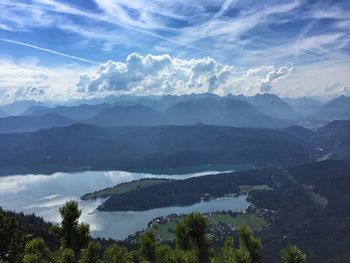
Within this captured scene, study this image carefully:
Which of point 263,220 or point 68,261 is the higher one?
point 68,261

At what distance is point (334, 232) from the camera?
149375mm

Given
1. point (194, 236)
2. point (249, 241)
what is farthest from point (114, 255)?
point (249, 241)

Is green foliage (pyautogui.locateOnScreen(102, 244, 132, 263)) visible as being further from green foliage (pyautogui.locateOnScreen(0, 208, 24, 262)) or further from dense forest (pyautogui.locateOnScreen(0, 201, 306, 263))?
green foliage (pyautogui.locateOnScreen(0, 208, 24, 262))

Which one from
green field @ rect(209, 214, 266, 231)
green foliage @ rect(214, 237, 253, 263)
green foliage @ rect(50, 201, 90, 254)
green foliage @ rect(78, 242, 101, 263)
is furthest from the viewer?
green field @ rect(209, 214, 266, 231)

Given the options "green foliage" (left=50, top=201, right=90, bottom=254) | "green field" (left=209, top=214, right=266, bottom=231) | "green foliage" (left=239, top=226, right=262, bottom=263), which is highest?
"green foliage" (left=50, top=201, right=90, bottom=254)

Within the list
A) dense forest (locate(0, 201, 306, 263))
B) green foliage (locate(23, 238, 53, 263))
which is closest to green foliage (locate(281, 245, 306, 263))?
dense forest (locate(0, 201, 306, 263))

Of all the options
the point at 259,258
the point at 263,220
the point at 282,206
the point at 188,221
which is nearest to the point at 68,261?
the point at 188,221

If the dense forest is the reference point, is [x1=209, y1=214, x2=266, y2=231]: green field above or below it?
below

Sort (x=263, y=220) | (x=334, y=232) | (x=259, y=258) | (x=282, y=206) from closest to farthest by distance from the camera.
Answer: (x=259, y=258), (x=334, y=232), (x=263, y=220), (x=282, y=206)

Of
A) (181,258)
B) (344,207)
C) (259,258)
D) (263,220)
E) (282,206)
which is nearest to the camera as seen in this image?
(181,258)

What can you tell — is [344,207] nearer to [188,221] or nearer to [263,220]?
[263,220]

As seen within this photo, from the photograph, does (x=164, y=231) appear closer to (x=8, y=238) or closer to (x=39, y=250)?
(x=8, y=238)

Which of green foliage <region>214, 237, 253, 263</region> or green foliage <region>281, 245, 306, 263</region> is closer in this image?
green foliage <region>214, 237, 253, 263</region>

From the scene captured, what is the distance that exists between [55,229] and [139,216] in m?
175
